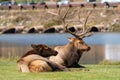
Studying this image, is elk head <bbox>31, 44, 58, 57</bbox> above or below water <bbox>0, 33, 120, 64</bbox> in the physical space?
above

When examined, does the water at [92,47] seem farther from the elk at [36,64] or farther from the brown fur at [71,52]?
the elk at [36,64]

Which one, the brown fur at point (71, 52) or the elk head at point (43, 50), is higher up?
the elk head at point (43, 50)


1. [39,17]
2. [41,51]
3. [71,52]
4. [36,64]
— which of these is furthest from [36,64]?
[39,17]

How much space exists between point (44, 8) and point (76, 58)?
340ft

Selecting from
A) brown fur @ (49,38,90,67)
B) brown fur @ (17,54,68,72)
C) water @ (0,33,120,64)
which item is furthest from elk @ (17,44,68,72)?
water @ (0,33,120,64)

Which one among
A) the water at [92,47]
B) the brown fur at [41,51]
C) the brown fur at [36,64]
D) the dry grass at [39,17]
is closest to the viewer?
the brown fur at [36,64]

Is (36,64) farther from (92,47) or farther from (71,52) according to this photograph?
(92,47)

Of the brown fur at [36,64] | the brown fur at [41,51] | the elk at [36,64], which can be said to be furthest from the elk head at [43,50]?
the brown fur at [36,64]

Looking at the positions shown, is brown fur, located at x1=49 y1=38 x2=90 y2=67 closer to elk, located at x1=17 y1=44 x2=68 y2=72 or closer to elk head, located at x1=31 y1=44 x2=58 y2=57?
elk head, located at x1=31 y1=44 x2=58 y2=57

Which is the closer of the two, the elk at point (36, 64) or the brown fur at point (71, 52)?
the elk at point (36, 64)

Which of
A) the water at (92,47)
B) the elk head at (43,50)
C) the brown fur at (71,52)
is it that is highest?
the elk head at (43,50)

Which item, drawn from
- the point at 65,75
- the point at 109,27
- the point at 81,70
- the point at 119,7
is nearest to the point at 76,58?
the point at 81,70

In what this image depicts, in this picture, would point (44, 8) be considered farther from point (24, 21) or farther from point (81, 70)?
point (81, 70)

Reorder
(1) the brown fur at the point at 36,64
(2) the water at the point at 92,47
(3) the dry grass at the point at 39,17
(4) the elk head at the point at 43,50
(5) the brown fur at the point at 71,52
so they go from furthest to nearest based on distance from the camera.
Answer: (3) the dry grass at the point at 39,17 → (2) the water at the point at 92,47 → (5) the brown fur at the point at 71,52 → (4) the elk head at the point at 43,50 → (1) the brown fur at the point at 36,64
